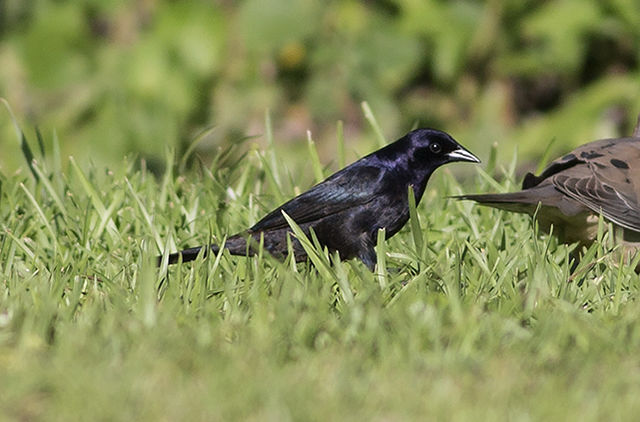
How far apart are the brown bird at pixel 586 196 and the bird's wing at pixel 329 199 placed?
405 mm

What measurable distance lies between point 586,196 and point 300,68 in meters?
3.93

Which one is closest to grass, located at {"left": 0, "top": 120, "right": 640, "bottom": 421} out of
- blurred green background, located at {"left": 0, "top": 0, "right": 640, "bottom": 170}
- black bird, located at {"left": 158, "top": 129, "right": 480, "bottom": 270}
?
black bird, located at {"left": 158, "top": 129, "right": 480, "bottom": 270}

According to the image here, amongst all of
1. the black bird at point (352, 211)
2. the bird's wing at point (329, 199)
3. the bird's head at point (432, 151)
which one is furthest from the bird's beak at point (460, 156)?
the bird's wing at point (329, 199)

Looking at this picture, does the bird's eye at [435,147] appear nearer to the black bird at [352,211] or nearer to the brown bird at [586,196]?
the black bird at [352,211]

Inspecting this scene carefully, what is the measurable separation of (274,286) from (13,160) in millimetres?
4411

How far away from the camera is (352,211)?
14.8 ft

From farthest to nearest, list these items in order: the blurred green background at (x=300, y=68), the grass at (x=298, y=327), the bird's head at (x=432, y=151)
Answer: the blurred green background at (x=300, y=68)
the bird's head at (x=432, y=151)
the grass at (x=298, y=327)

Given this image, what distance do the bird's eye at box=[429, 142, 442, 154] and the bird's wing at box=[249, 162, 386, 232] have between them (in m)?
0.24

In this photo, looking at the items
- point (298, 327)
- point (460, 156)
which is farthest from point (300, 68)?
point (298, 327)

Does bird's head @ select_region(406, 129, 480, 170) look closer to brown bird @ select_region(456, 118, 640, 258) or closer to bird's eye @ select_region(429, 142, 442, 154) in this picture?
bird's eye @ select_region(429, 142, 442, 154)

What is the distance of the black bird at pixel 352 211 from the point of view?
4480mm

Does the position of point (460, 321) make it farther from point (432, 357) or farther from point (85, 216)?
point (85, 216)

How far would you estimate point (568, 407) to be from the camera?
2.85 meters

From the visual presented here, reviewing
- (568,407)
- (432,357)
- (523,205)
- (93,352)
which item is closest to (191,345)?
(93,352)
